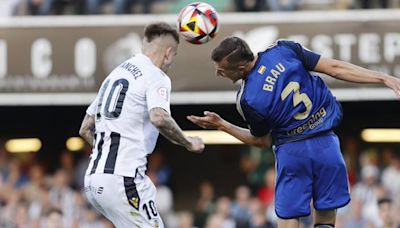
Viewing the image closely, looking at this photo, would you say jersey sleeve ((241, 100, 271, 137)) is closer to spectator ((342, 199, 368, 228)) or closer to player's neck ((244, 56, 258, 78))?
player's neck ((244, 56, 258, 78))

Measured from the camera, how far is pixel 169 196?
60.1ft

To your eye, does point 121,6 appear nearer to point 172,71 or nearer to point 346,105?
point 172,71

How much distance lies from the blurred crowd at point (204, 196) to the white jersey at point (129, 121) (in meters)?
6.06

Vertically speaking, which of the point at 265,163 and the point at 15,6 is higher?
the point at 15,6

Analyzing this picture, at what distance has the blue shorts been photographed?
895 cm

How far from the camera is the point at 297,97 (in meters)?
8.84

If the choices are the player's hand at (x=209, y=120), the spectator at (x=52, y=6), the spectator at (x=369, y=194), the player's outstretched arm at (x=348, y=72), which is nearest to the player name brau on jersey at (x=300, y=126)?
the player's outstretched arm at (x=348, y=72)

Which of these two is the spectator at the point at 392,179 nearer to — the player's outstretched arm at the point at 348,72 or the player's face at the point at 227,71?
the player's outstretched arm at the point at 348,72

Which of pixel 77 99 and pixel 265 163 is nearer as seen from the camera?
pixel 77 99

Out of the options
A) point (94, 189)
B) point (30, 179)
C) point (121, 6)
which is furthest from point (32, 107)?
point (94, 189)

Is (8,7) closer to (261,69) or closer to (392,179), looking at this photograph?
(392,179)

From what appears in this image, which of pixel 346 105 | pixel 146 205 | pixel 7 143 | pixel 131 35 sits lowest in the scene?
pixel 7 143

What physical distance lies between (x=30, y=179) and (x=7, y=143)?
88.2 inches

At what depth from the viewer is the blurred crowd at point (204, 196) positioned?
52.8ft
